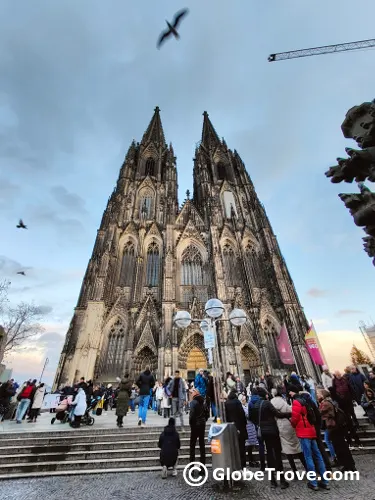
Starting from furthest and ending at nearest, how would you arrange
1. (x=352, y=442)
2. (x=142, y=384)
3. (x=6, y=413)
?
(x=6, y=413), (x=142, y=384), (x=352, y=442)

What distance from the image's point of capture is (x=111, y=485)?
3975mm

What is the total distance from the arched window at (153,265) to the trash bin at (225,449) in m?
18.5

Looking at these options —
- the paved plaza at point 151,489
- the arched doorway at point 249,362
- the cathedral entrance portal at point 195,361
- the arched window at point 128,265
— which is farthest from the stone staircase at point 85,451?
the arched window at point 128,265

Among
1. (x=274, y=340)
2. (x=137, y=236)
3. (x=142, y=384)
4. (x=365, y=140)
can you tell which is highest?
(x=137, y=236)

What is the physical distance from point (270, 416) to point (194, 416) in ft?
4.35

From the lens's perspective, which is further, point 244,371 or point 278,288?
point 278,288

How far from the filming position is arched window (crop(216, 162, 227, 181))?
33.3 m

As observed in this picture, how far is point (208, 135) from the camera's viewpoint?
133 feet

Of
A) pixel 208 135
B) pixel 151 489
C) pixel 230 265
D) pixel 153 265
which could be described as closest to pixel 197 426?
pixel 151 489

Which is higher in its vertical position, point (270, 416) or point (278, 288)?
point (278, 288)

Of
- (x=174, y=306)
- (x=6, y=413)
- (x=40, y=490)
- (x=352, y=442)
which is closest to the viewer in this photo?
(x=40, y=490)

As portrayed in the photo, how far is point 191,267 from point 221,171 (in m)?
17.3

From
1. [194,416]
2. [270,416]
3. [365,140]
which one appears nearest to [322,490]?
[270,416]

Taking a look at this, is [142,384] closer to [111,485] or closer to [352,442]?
[111,485]
